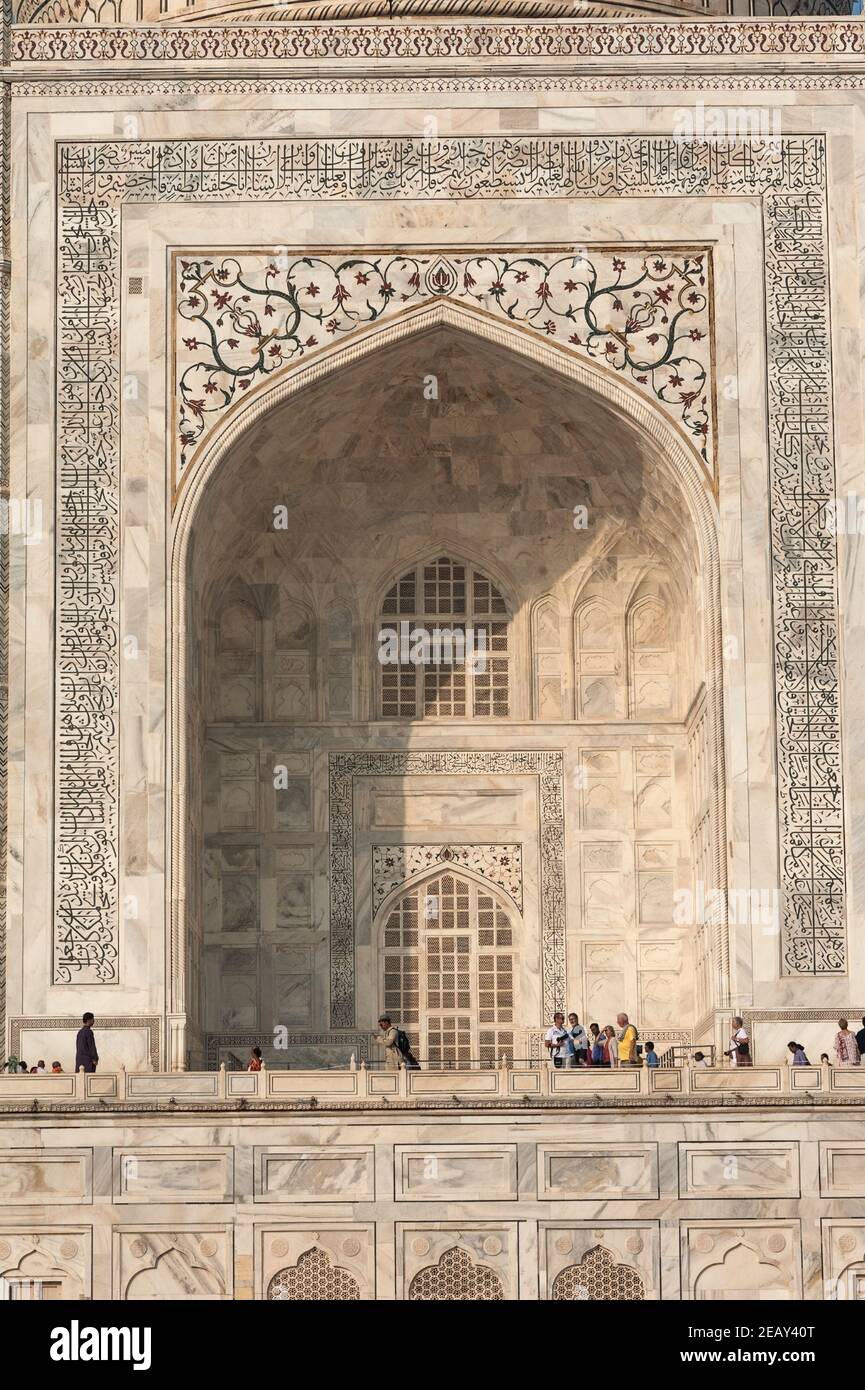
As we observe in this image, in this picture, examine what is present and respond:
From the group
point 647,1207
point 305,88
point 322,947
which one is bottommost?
point 647,1207

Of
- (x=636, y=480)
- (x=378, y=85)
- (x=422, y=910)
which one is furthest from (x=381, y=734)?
(x=378, y=85)

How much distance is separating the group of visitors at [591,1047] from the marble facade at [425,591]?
0.70 m

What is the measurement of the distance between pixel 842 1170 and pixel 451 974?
470 centimetres

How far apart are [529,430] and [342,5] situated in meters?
3.60

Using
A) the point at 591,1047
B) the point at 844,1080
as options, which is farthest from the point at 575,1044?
the point at 844,1080

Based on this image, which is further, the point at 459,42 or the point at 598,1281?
the point at 459,42

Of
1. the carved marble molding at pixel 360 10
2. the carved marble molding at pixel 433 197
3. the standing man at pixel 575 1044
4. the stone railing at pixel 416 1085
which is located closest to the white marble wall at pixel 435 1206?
the stone railing at pixel 416 1085

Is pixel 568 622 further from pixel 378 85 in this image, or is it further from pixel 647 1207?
pixel 647 1207

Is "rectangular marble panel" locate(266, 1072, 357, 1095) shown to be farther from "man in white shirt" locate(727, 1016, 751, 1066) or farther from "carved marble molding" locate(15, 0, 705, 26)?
"carved marble molding" locate(15, 0, 705, 26)

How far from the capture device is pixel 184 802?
20.4m

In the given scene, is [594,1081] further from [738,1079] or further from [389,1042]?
[389,1042]

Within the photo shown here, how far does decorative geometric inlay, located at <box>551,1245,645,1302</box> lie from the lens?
708 inches

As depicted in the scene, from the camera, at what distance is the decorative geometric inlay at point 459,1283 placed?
59.1 feet

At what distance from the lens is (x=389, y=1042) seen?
20.4 metres
